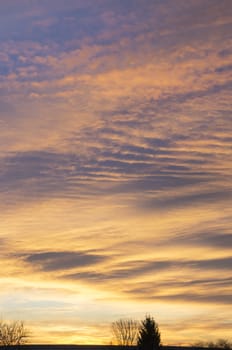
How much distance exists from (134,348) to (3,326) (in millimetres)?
24926

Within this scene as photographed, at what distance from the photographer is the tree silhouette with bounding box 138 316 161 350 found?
260 feet

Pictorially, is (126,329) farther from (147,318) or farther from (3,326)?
(147,318)

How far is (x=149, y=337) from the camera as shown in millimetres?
79812

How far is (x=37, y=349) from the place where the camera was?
455 feet

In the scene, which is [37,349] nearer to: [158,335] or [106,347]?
[106,347]

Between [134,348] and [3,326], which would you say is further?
[3,326]

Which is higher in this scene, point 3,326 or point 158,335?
point 3,326

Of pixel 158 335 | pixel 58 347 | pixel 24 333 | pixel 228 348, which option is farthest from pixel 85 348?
pixel 158 335

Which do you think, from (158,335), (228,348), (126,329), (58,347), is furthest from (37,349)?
(158,335)

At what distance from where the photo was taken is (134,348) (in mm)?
113062

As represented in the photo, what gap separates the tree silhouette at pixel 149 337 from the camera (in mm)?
79375

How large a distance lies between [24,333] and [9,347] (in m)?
3.87

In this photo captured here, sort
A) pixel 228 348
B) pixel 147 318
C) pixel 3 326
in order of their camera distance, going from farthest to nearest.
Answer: pixel 228 348
pixel 3 326
pixel 147 318

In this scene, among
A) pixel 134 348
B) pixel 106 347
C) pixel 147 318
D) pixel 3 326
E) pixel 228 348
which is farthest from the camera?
pixel 228 348
